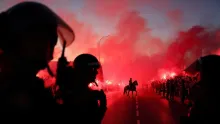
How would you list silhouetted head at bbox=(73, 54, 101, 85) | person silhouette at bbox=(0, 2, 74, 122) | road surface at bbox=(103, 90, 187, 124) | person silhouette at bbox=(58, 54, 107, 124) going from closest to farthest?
person silhouette at bbox=(0, 2, 74, 122), person silhouette at bbox=(58, 54, 107, 124), silhouetted head at bbox=(73, 54, 101, 85), road surface at bbox=(103, 90, 187, 124)

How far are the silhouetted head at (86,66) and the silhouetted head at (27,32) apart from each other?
1.53 m

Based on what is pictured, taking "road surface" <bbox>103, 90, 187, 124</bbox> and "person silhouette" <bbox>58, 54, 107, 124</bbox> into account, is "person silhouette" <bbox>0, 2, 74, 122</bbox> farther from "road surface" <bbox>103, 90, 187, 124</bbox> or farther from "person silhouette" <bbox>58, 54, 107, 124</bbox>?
"road surface" <bbox>103, 90, 187, 124</bbox>

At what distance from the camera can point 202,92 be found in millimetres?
4301

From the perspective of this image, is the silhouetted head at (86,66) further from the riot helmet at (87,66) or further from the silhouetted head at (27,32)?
the silhouetted head at (27,32)

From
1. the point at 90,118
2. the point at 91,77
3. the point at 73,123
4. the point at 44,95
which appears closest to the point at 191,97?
the point at 91,77

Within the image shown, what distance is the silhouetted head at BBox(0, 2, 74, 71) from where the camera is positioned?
1.44 metres

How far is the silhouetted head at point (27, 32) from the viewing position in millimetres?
1436

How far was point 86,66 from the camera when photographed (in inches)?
122

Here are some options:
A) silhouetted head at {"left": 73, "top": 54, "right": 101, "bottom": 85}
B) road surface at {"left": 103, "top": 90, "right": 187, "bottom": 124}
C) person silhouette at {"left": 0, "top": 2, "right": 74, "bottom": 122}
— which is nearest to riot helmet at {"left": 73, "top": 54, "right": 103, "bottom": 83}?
silhouetted head at {"left": 73, "top": 54, "right": 101, "bottom": 85}

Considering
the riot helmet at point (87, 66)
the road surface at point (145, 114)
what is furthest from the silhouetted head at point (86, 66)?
the road surface at point (145, 114)

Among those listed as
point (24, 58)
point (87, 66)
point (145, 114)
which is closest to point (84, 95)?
point (87, 66)

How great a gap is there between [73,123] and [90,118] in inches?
18.9

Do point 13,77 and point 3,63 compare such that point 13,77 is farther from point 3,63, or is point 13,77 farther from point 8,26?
point 8,26

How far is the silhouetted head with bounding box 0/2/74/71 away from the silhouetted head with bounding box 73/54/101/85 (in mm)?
1525
